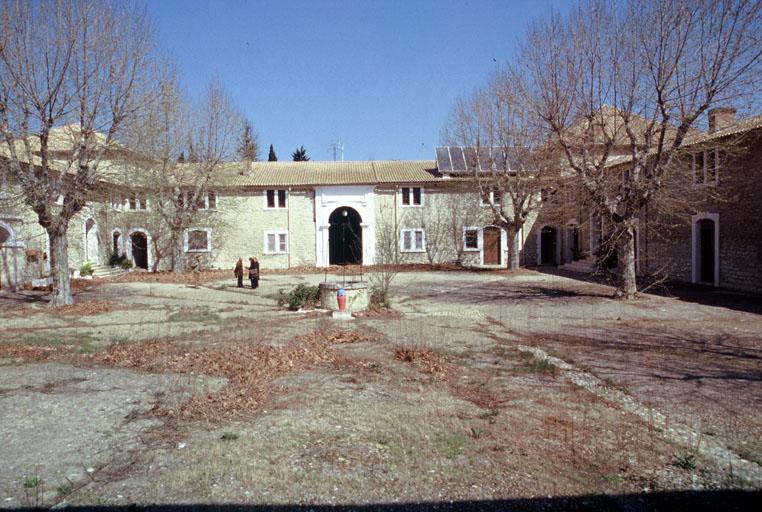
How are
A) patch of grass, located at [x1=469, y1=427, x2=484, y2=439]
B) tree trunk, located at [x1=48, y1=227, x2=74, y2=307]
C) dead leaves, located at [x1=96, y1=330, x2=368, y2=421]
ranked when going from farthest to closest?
tree trunk, located at [x1=48, y1=227, x2=74, y2=307] → dead leaves, located at [x1=96, y1=330, x2=368, y2=421] → patch of grass, located at [x1=469, y1=427, x2=484, y2=439]

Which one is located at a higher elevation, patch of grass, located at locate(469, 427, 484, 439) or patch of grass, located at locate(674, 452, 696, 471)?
patch of grass, located at locate(469, 427, 484, 439)

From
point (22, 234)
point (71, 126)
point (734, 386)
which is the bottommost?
point (734, 386)

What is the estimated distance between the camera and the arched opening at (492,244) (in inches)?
1250

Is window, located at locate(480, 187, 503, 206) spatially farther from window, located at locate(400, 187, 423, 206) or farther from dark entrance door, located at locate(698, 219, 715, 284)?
dark entrance door, located at locate(698, 219, 715, 284)

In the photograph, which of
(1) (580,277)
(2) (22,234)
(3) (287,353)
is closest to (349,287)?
(3) (287,353)

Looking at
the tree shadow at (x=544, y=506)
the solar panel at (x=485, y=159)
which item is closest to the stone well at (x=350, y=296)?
the tree shadow at (x=544, y=506)

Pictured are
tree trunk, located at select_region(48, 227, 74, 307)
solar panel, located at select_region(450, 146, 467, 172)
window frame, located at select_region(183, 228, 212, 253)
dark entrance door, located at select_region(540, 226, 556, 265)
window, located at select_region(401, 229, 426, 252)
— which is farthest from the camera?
dark entrance door, located at select_region(540, 226, 556, 265)

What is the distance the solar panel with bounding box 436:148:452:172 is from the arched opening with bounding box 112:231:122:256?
1969 cm

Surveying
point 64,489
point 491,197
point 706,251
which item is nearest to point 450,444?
point 64,489

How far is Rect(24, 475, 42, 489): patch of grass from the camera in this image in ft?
13.9

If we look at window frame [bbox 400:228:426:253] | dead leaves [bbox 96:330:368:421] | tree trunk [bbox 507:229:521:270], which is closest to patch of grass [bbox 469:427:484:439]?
dead leaves [bbox 96:330:368:421]

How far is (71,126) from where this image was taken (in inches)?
637

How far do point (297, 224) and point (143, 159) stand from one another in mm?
9419

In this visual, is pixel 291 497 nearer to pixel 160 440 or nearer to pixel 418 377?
pixel 160 440
